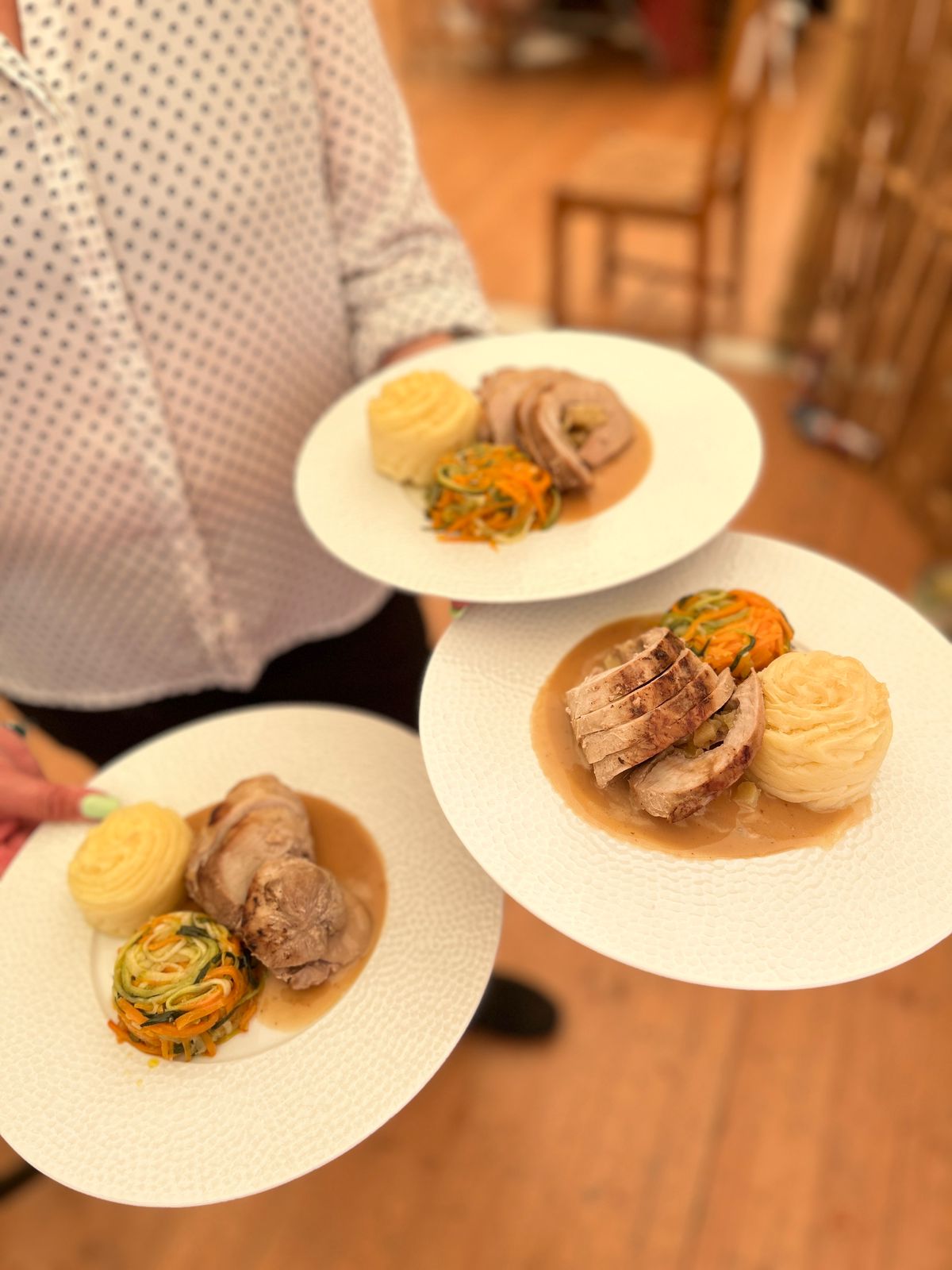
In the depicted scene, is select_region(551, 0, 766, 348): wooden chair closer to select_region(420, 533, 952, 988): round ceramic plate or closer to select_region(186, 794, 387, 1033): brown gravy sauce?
select_region(420, 533, 952, 988): round ceramic plate

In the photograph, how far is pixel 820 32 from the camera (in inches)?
338

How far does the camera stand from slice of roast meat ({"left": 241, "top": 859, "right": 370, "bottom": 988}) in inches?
43.4

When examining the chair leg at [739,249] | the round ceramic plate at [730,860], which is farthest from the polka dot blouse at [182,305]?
the chair leg at [739,249]

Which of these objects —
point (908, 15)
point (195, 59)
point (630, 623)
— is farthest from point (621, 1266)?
point (908, 15)

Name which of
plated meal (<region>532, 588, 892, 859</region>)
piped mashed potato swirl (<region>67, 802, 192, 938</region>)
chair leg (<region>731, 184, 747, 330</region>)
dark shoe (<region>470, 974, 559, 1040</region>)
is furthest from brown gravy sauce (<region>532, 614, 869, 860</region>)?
chair leg (<region>731, 184, 747, 330</region>)

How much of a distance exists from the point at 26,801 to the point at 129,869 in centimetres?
23

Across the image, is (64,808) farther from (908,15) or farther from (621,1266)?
(908,15)

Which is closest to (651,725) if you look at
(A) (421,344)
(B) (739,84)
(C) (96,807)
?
(C) (96,807)

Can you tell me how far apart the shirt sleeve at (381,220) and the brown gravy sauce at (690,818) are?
35.0 inches

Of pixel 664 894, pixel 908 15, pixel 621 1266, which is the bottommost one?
pixel 621 1266

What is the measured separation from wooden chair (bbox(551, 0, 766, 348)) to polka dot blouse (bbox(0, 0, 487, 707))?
10.7 ft

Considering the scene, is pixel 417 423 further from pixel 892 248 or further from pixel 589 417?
pixel 892 248

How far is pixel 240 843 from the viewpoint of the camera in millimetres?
1198

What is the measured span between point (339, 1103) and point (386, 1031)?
0.09 m
